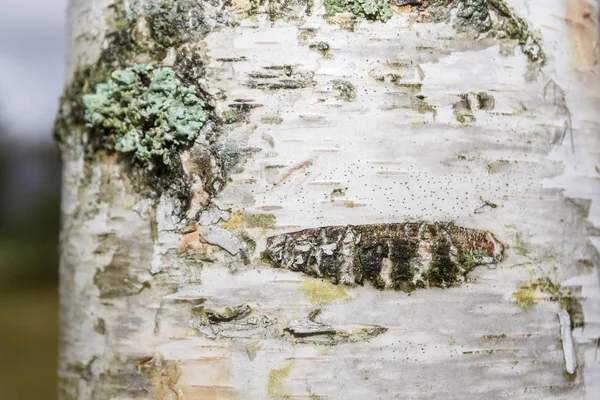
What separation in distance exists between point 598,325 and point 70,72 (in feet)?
3.97

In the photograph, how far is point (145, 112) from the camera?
3.86 ft

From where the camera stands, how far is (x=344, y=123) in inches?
42.2

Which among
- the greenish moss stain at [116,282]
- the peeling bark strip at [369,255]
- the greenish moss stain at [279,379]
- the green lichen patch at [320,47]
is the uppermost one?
the green lichen patch at [320,47]

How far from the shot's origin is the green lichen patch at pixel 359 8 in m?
1.09

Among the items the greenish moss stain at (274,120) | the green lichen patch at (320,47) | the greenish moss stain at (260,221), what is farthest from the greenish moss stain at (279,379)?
the green lichen patch at (320,47)

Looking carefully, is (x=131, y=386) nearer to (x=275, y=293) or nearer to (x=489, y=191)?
(x=275, y=293)

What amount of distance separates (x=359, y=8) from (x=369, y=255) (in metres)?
0.43

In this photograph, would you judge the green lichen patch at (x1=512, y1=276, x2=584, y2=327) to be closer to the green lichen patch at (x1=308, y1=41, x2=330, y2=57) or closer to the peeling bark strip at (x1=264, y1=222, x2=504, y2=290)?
the peeling bark strip at (x1=264, y1=222, x2=504, y2=290)

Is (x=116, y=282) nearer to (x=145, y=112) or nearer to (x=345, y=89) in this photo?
(x=145, y=112)

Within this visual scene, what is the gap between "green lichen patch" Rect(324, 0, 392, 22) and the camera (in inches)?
42.8

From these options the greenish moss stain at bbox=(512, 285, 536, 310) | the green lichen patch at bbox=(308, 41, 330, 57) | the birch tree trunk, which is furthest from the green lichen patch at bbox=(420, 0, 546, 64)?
the greenish moss stain at bbox=(512, 285, 536, 310)

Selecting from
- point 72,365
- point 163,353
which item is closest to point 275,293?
point 163,353

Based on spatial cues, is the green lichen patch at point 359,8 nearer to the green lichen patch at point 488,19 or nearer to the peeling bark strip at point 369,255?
the green lichen patch at point 488,19

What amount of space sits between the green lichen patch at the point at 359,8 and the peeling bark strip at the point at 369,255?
36cm
